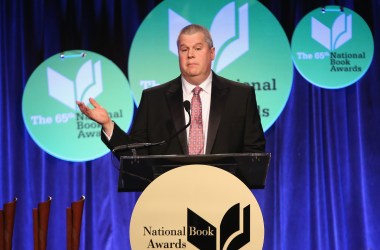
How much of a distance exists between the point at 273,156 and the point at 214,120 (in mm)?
2258

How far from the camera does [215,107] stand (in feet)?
9.97

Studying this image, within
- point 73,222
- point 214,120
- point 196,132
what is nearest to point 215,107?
point 214,120

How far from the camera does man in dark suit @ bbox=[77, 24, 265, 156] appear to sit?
299 cm

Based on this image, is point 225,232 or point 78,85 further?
point 78,85

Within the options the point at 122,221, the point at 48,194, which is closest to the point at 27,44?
the point at 48,194

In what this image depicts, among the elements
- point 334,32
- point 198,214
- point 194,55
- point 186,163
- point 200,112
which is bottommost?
point 198,214

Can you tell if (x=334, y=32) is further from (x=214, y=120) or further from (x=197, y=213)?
(x=197, y=213)

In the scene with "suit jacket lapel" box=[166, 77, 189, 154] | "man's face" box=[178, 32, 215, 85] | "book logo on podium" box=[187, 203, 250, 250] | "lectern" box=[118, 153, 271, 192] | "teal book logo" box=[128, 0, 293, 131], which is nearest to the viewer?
"book logo on podium" box=[187, 203, 250, 250]

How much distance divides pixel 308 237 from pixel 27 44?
3.11 meters

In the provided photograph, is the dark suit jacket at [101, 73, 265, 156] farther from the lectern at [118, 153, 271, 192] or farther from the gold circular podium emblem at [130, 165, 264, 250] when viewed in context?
the gold circular podium emblem at [130, 165, 264, 250]

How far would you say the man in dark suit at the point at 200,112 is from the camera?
2.99 metres

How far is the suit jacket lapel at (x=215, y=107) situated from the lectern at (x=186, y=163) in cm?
68

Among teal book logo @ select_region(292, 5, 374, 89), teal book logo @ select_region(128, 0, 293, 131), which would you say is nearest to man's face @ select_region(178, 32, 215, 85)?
teal book logo @ select_region(128, 0, 293, 131)

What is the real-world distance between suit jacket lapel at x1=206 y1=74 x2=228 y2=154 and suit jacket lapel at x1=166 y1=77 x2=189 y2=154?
0.13m
